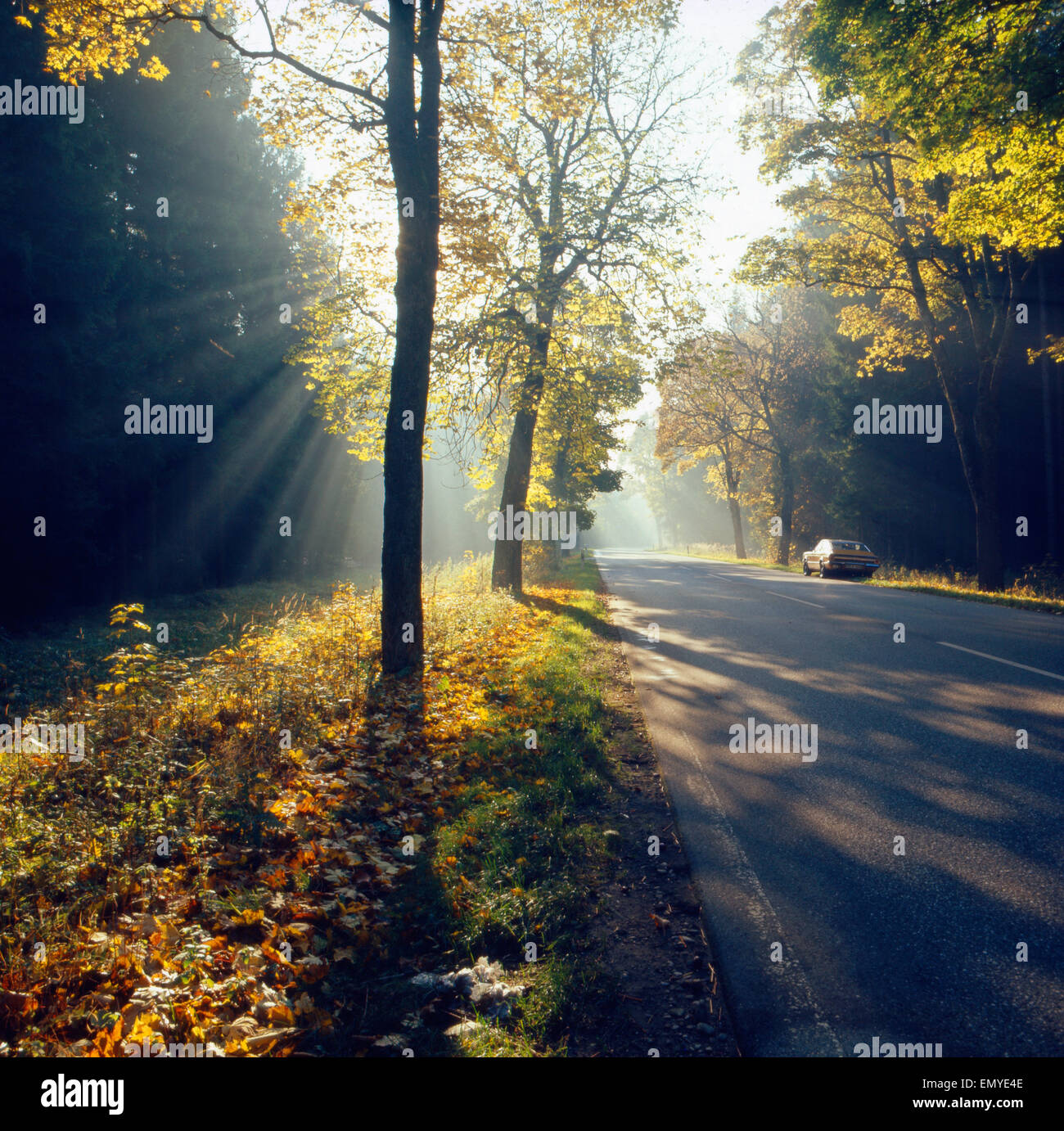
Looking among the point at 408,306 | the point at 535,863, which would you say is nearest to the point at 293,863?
the point at 535,863

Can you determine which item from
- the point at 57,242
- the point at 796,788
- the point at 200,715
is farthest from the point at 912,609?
the point at 57,242

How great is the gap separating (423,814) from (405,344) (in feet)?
19.3

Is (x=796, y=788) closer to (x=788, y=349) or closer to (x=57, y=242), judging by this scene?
(x=57, y=242)

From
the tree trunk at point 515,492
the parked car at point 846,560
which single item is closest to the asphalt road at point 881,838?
the tree trunk at point 515,492

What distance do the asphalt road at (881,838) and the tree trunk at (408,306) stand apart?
320 centimetres

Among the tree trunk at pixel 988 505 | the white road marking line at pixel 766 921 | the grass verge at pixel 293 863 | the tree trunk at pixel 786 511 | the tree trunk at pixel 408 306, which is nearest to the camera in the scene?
the white road marking line at pixel 766 921

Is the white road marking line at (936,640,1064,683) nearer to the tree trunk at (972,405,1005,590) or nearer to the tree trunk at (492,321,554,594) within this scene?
the tree trunk at (492,321,554,594)

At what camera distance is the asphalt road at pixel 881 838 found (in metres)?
2.74

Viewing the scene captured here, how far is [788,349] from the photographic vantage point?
38844 mm

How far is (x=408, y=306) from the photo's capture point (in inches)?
339

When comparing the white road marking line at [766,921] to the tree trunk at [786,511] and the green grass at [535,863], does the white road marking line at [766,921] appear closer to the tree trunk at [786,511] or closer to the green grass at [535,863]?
the green grass at [535,863]

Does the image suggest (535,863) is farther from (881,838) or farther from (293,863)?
(881,838)
